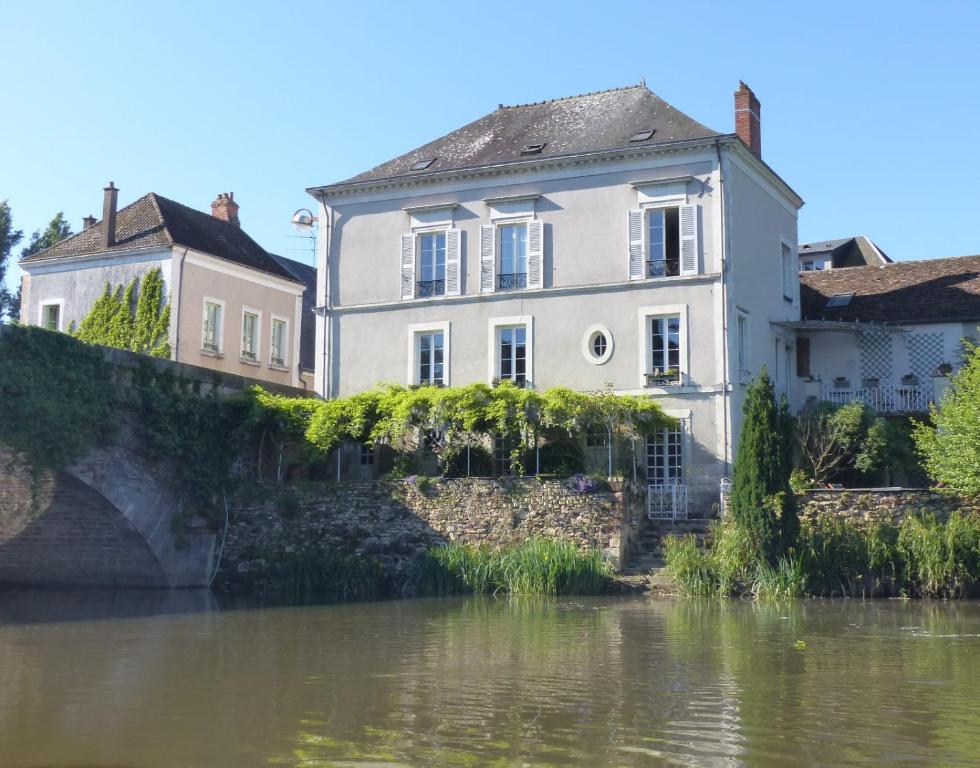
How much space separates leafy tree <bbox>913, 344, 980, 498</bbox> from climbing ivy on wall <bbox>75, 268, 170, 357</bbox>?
17.9 m

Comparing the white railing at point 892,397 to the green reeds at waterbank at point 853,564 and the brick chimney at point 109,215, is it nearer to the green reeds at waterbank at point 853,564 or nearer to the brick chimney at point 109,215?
the green reeds at waterbank at point 853,564

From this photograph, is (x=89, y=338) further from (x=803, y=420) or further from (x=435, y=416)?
(x=803, y=420)

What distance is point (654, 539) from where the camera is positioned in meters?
20.1

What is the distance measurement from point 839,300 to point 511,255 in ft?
26.7

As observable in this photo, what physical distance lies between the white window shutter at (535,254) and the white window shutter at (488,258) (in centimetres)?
77

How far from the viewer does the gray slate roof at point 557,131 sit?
23.5 m

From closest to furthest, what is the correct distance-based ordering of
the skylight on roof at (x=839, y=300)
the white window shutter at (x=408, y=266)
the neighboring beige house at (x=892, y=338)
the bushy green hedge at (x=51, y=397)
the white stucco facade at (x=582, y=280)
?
the bushy green hedge at (x=51, y=397), the white stucco facade at (x=582, y=280), the neighboring beige house at (x=892, y=338), the white window shutter at (x=408, y=266), the skylight on roof at (x=839, y=300)

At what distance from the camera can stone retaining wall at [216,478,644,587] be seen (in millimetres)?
19562

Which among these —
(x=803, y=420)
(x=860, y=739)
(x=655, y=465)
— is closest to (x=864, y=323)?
(x=803, y=420)

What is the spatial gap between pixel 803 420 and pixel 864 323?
308 cm

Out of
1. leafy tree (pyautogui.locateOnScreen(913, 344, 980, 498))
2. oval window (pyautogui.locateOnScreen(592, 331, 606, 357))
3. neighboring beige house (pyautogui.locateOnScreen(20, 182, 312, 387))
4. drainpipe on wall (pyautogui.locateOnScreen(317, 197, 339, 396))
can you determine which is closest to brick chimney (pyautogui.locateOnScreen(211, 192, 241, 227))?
neighboring beige house (pyautogui.locateOnScreen(20, 182, 312, 387))

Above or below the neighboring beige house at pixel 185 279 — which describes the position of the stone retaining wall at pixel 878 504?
below

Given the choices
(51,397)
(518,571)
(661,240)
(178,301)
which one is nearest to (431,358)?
(661,240)

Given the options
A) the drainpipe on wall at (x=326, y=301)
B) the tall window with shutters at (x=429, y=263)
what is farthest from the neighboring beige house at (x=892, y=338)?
the drainpipe on wall at (x=326, y=301)
